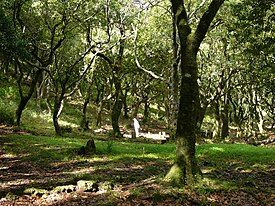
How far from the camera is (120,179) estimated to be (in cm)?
987

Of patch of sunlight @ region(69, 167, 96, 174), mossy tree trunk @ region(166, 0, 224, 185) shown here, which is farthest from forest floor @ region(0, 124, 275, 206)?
mossy tree trunk @ region(166, 0, 224, 185)

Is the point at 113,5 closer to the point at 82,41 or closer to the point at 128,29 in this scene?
the point at 128,29

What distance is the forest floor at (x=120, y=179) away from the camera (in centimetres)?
767

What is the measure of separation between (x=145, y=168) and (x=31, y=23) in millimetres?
20469

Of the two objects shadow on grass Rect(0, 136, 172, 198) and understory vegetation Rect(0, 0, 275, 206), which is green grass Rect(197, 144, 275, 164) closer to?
understory vegetation Rect(0, 0, 275, 206)

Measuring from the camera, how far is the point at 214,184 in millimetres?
8773

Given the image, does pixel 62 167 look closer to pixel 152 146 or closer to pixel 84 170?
pixel 84 170

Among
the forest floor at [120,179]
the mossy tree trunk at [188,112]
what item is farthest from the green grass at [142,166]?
the mossy tree trunk at [188,112]

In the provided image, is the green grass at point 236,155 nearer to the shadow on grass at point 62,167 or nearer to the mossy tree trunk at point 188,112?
the shadow on grass at point 62,167

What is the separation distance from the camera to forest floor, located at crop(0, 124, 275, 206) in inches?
302

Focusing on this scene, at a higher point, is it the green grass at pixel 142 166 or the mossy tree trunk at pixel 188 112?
the mossy tree trunk at pixel 188 112

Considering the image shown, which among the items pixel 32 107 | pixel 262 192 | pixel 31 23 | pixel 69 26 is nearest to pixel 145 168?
pixel 262 192

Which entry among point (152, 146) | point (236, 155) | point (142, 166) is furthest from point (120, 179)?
point (152, 146)

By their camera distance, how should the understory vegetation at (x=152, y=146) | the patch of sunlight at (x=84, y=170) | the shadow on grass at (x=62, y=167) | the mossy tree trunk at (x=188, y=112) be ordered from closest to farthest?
the understory vegetation at (x=152, y=146)
the mossy tree trunk at (x=188, y=112)
the shadow on grass at (x=62, y=167)
the patch of sunlight at (x=84, y=170)
